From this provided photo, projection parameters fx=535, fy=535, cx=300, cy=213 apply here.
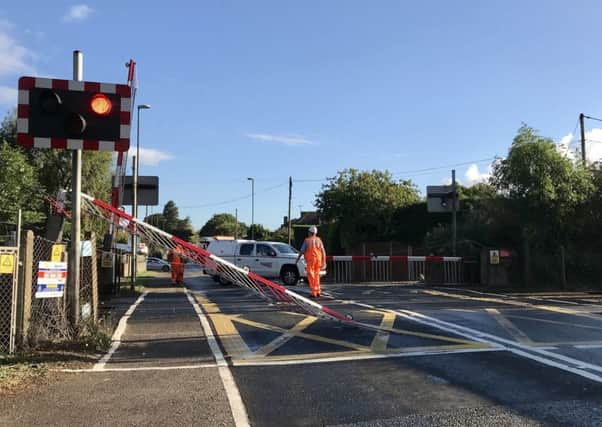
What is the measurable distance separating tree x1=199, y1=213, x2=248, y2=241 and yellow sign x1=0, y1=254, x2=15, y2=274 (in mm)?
88171

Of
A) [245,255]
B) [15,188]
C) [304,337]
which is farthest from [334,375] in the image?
[15,188]

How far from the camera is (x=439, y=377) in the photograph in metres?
5.88

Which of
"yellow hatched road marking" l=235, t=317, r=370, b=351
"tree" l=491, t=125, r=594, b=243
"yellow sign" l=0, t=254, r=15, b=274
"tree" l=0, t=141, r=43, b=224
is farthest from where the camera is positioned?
"tree" l=0, t=141, r=43, b=224

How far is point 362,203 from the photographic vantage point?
35.4 m

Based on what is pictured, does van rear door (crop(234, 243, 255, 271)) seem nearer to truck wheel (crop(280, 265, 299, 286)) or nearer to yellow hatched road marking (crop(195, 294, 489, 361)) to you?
truck wheel (crop(280, 265, 299, 286))

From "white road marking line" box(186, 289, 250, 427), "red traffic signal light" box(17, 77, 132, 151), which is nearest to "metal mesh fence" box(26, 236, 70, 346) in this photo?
"red traffic signal light" box(17, 77, 132, 151)

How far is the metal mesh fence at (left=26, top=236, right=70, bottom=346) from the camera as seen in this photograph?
279 inches

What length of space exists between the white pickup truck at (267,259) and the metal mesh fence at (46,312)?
13642mm

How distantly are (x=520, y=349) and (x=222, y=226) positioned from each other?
94008mm

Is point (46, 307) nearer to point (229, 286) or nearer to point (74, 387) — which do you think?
point (74, 387)

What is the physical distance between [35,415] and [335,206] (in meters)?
31.9

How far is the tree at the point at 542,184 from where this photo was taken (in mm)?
18641

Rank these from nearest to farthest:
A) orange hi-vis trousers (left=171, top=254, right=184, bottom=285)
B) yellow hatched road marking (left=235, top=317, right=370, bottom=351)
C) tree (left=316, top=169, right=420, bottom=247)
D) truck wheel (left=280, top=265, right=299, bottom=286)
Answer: yellow hatched road marking (left=235, top=317, right=370, bottom=351) → truck wheel (left=280, top=265, right=299, bottom=286) → orange hi-vis trousers (left=171, top=254, right=184, bottom=285) → tree (left=316, top=169, right=420, bottom=247)

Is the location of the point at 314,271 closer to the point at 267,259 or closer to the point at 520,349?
the point at 520,349
